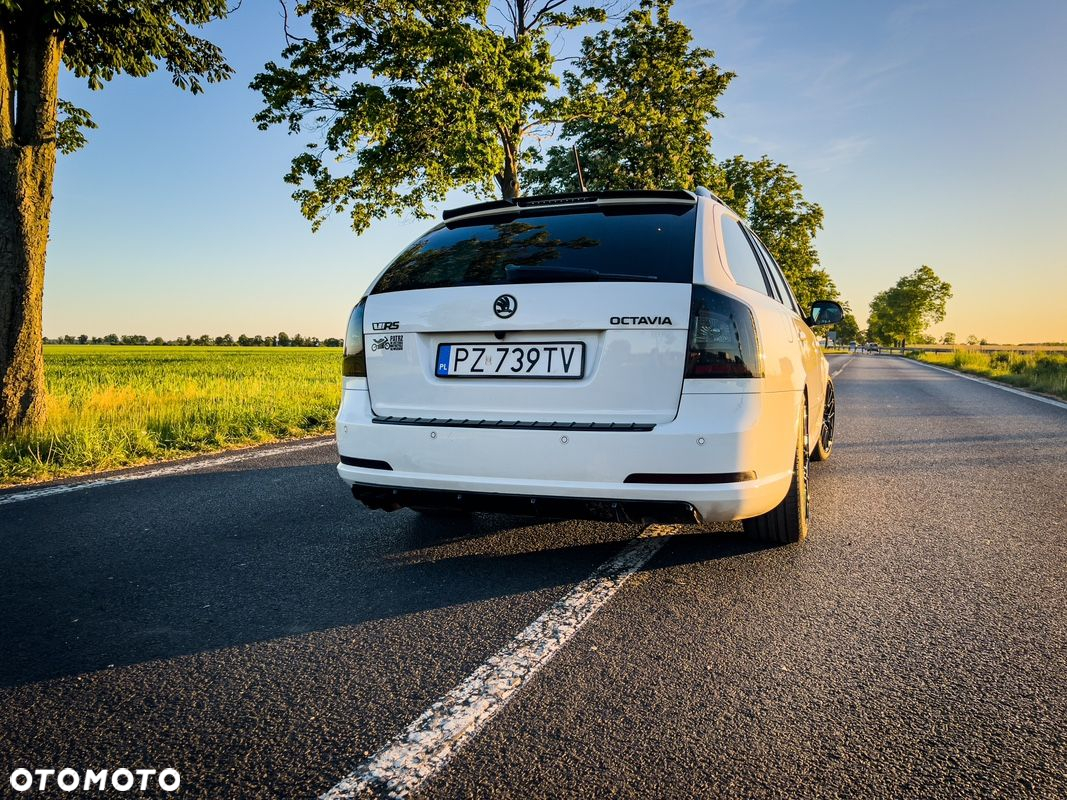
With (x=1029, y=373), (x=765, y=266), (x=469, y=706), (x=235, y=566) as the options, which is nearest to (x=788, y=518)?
(x=765, y=266)

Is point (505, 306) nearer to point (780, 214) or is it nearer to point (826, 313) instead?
point (826, 313)

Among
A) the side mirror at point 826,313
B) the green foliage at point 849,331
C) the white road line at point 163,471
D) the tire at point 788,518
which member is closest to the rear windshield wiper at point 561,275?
the tire at point 788,518

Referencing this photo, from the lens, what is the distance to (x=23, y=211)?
22.0 ft

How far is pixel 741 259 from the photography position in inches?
134

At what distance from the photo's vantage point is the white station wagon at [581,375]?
270cm

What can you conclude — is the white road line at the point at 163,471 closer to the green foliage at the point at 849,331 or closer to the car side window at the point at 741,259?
the car side window at the point at 741,259

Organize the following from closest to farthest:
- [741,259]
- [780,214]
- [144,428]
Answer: [741,259]
[144,428]
[780,214]

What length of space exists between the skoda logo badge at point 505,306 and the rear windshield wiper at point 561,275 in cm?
9

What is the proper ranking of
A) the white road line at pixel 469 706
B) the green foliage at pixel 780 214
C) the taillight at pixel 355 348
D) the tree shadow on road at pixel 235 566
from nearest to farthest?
1. the white road line at pixel 469 706
2. the tree shadow on road at pixel 235 566
3. the taillight at pixel 355 348
4. the green foliage at pixel 780 214

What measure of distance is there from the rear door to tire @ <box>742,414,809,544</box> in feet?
3.45

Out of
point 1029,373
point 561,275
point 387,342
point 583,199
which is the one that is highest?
point 583,199

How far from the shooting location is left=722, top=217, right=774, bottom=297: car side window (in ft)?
10.5

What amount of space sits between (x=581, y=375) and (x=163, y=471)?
4.18m

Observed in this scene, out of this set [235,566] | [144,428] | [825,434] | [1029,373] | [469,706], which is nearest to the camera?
[469,706]
